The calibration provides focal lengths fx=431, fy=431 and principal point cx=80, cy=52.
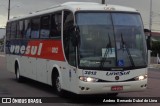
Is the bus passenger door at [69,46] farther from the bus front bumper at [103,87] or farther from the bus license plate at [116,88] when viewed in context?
the bus license plate at [116,88]

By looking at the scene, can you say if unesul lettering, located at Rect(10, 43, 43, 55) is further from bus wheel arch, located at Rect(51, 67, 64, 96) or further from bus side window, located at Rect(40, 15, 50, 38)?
bus wheel arch, located at Rect(51, 67, 64, 96)

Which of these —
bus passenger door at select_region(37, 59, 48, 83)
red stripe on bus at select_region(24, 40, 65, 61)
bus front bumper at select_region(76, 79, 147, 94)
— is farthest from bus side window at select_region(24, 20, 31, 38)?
bus front bumper at select_region(76, 79, 147, 94)

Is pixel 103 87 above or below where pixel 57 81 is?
above

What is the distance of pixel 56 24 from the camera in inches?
574

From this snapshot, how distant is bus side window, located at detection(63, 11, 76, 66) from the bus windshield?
1.27ft

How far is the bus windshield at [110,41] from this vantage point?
12336 millimetres

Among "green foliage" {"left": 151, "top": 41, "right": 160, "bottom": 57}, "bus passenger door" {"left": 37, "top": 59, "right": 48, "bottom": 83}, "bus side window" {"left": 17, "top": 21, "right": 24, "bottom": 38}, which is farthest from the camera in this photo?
"green foliage" {"left": 151, "top": 41, "right": 160, "bottom": 57}

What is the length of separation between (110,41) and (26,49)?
6.88 meters

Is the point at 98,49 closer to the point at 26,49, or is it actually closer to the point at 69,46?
the point at 69,46

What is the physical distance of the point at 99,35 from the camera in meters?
12.6

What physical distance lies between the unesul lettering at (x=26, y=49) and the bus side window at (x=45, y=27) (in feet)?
1.64

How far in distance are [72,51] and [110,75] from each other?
4.63 ft

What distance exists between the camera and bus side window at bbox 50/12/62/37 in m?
14.3

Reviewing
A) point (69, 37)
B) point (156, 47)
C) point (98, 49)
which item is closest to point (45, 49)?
point (69, 37)
